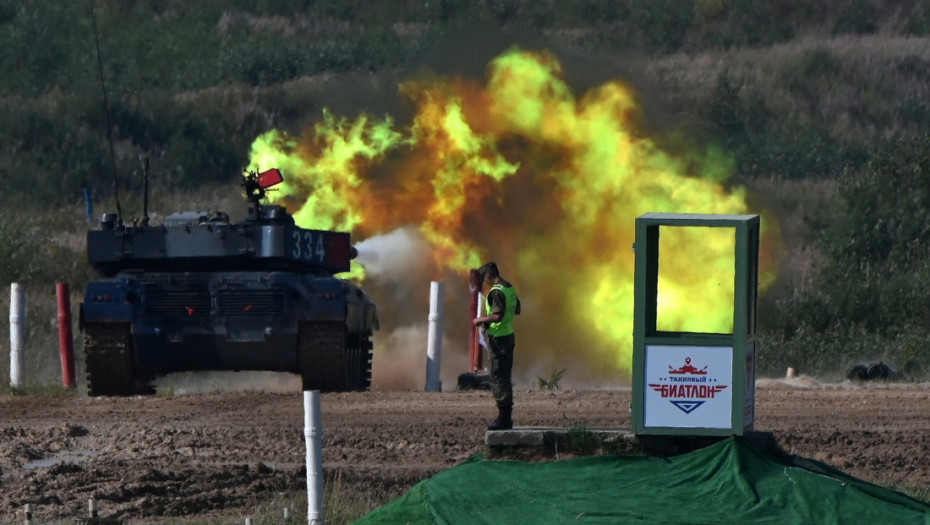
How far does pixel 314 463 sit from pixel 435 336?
9.71m

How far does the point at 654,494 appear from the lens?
1291cm

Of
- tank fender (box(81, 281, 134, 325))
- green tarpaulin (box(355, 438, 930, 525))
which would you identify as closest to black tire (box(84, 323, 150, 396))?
tank fender (box(81, 281, 134, 325))

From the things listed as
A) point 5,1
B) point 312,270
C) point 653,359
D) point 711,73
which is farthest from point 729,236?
point 5,1

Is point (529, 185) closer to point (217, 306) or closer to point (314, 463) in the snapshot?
point (217, 306)

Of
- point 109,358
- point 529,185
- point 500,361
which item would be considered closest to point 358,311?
point 109,358

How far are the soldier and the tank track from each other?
7.09 m

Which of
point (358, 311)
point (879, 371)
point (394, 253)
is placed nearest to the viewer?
point (358, 311)

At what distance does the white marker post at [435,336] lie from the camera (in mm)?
22875

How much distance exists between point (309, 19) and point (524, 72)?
24.6 metres

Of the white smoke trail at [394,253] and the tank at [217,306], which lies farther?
the white smoke trail at [394,253]

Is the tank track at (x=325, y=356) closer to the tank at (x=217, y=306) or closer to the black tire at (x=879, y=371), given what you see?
the tank at (x=217, y=306)

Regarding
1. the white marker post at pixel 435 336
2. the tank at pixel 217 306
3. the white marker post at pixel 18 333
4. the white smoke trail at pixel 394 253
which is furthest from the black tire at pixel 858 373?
the white marker post at pixel 18 333

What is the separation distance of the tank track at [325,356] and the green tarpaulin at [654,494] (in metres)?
9.08

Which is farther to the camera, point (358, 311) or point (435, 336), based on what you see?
point (358, 311)
